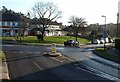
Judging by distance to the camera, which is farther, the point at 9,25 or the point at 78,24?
the point at 9,25

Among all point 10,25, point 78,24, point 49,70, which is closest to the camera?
point 49,70

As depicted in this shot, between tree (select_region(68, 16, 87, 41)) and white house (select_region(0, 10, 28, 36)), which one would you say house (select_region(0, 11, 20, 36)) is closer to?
white house (select_region(0, 10, 28, 36))

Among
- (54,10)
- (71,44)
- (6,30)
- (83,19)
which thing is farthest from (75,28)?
(71,44)

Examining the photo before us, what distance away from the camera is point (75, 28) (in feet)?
361

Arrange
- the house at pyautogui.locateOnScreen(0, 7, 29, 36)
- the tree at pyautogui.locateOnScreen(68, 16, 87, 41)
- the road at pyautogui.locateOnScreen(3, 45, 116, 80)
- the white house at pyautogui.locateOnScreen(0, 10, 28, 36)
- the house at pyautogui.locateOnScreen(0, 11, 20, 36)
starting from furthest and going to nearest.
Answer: the house at pyautogui.locateOnScreen(0, 11, 20, 36) < the white house at pyautogui.locateOnScreen(0, 10, 28, 36) < the house at pyautogui.locateOnScreen(0, 7, 29, 36) < the tree at pyautogui.locateOnScreen(68, 16, 87, 41) < the road at pyautogui.locateOnScreen(3, 45, 116, 80)

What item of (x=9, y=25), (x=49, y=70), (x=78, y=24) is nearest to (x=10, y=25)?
(x=9, y=25)

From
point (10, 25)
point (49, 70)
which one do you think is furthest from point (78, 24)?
point (49, 70)

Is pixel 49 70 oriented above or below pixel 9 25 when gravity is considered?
below

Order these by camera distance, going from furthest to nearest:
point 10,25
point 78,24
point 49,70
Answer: point 10,25, point 78,24, point 49,70

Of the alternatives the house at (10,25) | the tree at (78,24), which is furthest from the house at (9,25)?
the tree at (78,24)

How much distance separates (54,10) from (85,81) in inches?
2948

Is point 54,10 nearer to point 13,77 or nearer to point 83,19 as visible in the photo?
point 83,19

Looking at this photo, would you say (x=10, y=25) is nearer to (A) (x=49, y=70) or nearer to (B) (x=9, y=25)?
(B) (x=9, y=25)

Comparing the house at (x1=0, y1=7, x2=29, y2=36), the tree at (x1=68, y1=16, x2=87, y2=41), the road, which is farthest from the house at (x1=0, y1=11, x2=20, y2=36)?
the road
